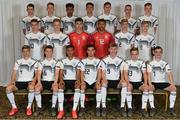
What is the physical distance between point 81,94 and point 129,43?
4.54 feet

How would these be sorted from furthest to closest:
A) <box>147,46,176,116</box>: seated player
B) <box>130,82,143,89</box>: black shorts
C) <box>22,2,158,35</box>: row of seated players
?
<box>22,2,158,35</box>: row of seated players
<box>130,82,143,89</box>: black shorts
<box>147,46,176,116</box>: seated player

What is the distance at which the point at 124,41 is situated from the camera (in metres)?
7.57

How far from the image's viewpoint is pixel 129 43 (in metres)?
7.58

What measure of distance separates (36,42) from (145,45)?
194 cm

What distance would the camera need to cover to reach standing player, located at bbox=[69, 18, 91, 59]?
24.5 feet

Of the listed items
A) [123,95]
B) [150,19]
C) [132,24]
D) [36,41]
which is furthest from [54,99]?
[150,19]

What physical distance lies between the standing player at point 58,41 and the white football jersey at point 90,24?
1.87 feet

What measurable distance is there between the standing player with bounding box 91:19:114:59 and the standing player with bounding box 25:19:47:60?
902 millimetres

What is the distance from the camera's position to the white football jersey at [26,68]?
23.3 ft

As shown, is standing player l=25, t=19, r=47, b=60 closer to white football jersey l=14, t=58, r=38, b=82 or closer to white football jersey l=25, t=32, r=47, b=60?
white football jersey l=25, t=32, r=47, b=60

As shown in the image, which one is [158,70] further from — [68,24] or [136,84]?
[68,24]

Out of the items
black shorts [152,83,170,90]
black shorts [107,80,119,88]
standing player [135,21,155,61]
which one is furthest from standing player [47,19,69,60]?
black shorts [152,83,170,90]

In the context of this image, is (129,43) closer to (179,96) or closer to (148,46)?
(148,46)

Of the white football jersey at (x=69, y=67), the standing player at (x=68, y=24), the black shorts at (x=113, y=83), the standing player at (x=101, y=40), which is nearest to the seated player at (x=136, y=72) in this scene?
the black shorts at (x=113, y=83)
